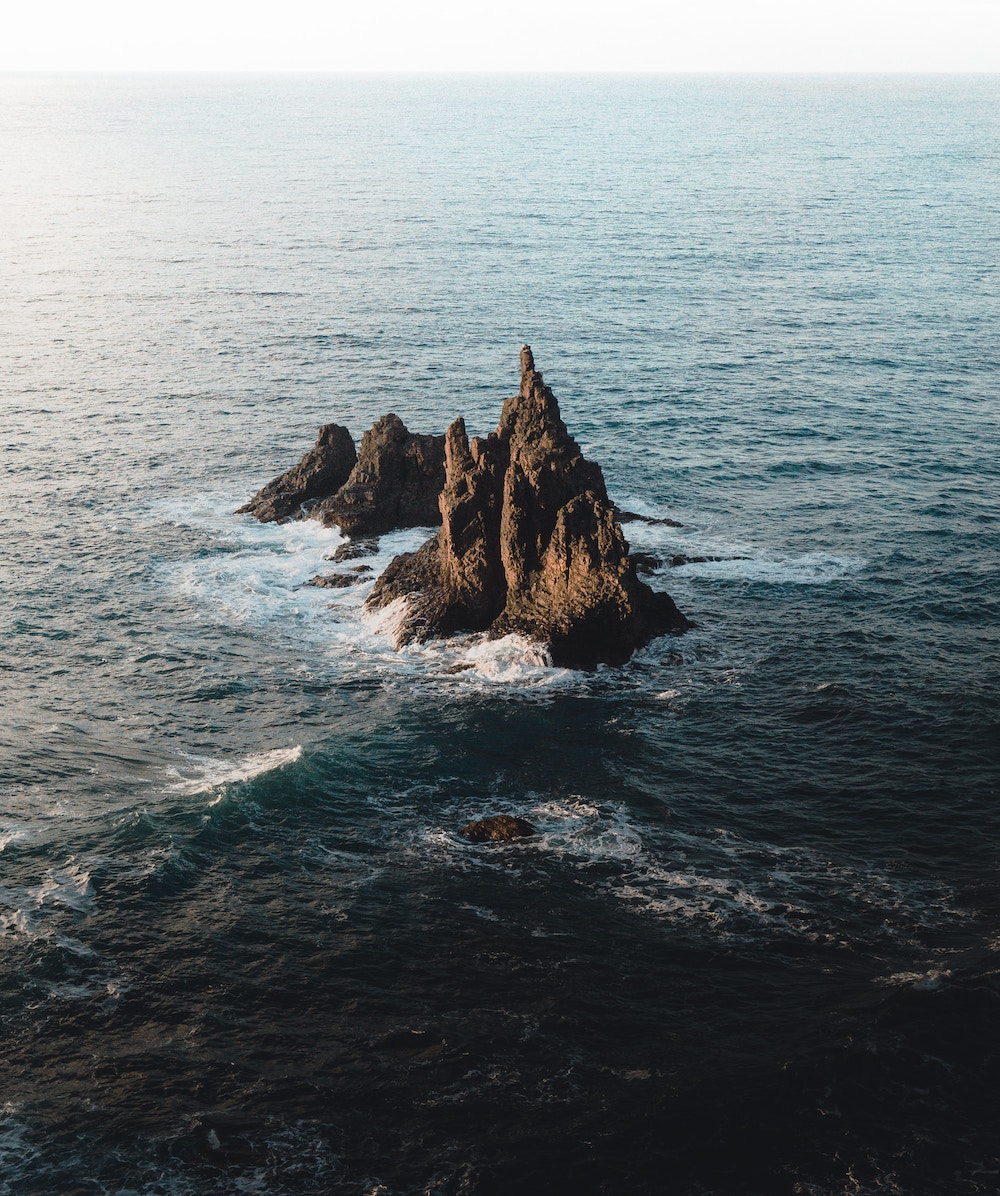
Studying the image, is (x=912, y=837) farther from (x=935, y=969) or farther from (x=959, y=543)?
(x=959, y=543)

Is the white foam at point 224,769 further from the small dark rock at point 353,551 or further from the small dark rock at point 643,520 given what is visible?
the small dark rock at point 643,520

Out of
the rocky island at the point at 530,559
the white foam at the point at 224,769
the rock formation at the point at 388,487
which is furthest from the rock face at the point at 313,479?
the white foam at the point at 224,769

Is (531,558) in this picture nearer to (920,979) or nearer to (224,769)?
(224,769)

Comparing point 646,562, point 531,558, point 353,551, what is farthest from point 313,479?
point 646,562

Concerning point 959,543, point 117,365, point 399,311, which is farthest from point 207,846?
point 399,311

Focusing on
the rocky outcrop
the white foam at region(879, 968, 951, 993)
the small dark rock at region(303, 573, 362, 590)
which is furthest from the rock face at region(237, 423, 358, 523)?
the white foam at region(879, 968, 951, 993)

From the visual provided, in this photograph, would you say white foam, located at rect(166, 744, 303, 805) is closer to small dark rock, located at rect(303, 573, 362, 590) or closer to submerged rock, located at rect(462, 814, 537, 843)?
submerged rock, located at rect(462, 814, 537, 843)
